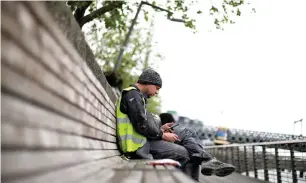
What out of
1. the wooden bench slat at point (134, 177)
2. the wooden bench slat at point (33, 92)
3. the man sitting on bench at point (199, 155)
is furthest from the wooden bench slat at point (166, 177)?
the man sitting on bench at point (199, 155)

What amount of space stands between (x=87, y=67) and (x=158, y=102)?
58835 mm

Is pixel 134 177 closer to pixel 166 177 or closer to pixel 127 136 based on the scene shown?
pixel 166 177

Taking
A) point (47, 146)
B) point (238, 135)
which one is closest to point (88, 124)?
point (47, 146)

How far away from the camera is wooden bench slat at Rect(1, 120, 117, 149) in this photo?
5.61ft

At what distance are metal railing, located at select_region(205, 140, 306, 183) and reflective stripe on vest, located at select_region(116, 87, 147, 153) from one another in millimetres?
3887

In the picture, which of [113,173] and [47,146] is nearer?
[47,146]

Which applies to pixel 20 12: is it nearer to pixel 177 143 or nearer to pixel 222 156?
pixel 177 143

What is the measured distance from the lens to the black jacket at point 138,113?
5.49 metres

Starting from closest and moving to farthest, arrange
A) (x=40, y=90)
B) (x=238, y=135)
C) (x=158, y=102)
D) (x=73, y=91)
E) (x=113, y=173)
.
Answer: (x=40, y=90) < (x=73, y=91) < (x=113, y=173) < (x=158, y=102) < (x=238, y=135)

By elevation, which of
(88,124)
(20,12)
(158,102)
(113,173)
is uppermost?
(158,102)

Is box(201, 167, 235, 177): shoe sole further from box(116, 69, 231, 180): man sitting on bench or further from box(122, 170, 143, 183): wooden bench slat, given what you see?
box(122, 170, 143, 183): wooden bench slat

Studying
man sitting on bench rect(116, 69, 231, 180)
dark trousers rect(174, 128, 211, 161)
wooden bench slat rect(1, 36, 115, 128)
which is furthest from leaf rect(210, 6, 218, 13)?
wooden bench slat rect(1, 36, 115, 128)

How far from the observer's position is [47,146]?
2.28 m

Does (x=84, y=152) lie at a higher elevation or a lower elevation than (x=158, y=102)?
lower
